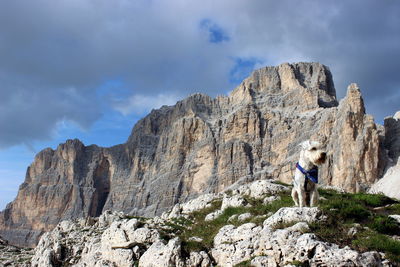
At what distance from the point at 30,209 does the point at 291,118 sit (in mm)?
94608

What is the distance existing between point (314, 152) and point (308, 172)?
2.15ft

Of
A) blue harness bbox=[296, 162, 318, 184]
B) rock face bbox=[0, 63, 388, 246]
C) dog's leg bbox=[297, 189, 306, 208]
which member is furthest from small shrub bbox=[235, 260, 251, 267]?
rock face bbox=[0, 63, 388, 246]

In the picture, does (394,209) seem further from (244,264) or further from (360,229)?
(244,264)

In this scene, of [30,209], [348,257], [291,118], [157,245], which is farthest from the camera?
[30,209]

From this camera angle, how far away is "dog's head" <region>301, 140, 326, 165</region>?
13602 millimetres

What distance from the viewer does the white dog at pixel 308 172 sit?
13.8m

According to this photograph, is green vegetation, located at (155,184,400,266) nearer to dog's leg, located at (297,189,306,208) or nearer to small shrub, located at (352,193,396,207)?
small shrub, located at (352,193,396,207)

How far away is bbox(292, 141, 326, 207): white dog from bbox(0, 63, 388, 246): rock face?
61374mm

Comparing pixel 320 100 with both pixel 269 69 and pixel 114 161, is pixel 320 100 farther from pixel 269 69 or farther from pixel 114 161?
pixel 114 161

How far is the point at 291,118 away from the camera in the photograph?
11356 centimetres

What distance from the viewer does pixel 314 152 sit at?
13781 millimetres

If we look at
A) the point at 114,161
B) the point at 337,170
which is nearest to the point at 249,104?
the point at 337,170

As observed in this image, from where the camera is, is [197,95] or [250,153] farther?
[197,95]

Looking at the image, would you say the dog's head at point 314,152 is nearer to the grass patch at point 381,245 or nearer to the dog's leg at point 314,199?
the dog's leg at point 314,199
